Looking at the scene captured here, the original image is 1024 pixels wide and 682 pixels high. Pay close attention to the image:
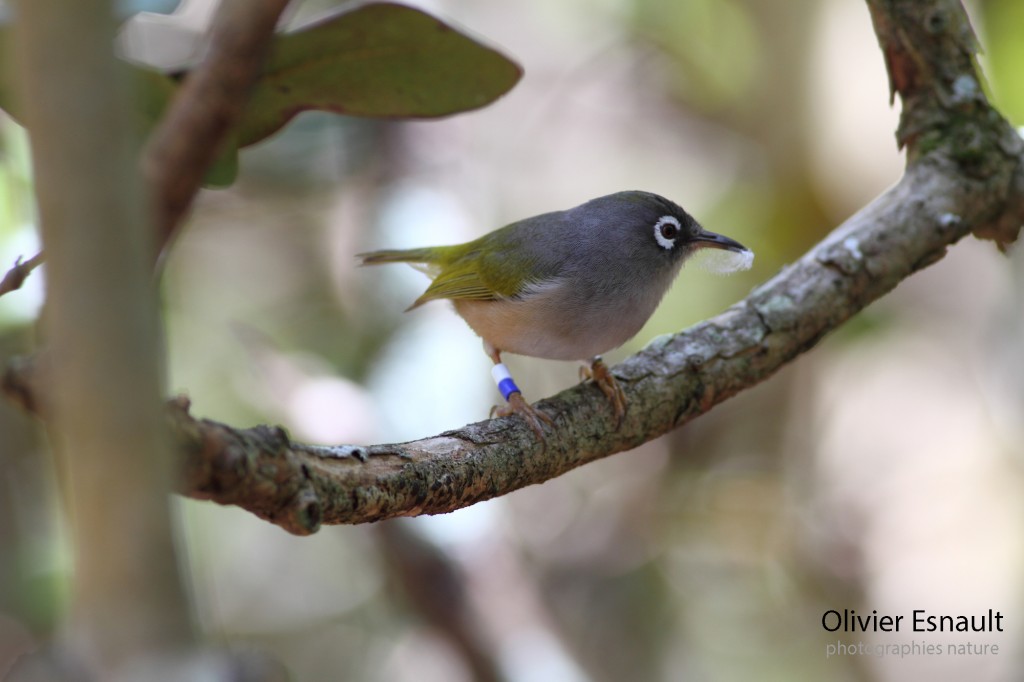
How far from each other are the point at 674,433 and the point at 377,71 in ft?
12.3

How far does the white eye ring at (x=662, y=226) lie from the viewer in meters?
3.97

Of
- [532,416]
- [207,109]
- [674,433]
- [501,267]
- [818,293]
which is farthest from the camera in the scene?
[674,433]

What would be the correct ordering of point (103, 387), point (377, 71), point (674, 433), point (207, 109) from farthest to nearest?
point (674, 433) < point (377, 71) < point (207, 109) < point (103, 387)

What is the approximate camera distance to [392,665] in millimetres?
6547

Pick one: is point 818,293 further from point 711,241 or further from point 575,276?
point 575,276

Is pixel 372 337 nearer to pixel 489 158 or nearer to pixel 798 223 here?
pixel 489 158

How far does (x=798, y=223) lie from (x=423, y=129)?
111 inches

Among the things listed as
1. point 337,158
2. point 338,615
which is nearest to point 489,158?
point 337,158

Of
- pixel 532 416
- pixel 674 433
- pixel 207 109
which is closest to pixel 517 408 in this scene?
pixel 532 416

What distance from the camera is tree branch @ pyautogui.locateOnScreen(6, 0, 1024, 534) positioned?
7.92ft

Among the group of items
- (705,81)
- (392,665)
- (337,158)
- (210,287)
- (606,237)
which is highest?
(705,81)

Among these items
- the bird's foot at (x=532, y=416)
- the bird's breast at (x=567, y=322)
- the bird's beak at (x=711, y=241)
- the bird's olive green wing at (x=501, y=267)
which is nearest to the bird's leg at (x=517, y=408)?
the bird's foot at (x=532, y=416)

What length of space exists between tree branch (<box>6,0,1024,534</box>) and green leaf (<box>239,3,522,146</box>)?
1.00 m

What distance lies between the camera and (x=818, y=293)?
3398 mm
